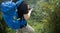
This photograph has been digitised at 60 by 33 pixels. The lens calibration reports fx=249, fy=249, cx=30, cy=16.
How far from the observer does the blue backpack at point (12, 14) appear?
5984 millimetres

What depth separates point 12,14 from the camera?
238 inches

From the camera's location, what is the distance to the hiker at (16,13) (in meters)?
6.00

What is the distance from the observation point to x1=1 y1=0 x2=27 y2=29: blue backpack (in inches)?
236

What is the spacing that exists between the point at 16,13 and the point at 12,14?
0.35 ft

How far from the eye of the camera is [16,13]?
20.0 feet

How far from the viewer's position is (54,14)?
25.8 ft

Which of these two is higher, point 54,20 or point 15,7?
point 15,7

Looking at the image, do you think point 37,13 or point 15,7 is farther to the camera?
point 37,13

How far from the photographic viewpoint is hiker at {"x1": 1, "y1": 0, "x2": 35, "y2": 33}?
600 cm

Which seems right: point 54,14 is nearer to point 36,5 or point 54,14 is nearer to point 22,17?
point 22,17

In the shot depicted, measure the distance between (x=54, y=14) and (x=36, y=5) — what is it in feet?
15.4

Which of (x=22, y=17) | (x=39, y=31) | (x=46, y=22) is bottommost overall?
(x=39, y=31)

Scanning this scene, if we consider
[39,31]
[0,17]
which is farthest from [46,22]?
[0,17]

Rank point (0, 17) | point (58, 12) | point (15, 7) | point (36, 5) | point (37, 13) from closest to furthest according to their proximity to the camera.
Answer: point (15, 7) < point (0, 17) < point (58, 12) < point (37, 13) < point (36, 5)
